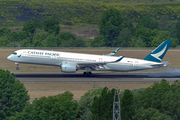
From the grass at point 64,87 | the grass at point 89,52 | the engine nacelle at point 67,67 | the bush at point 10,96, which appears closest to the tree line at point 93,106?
the bush at point 10,96

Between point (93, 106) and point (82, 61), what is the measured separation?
84.1 feet

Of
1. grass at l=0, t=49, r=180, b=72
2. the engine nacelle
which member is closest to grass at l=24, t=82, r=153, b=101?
the engine nacelle

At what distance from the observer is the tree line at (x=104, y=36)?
125625mm

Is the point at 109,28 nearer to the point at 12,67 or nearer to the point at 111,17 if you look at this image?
the point at 111,17

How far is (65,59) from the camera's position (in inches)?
2117

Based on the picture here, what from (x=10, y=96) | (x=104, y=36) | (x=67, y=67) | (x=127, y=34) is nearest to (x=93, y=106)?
(x=10, y=96)

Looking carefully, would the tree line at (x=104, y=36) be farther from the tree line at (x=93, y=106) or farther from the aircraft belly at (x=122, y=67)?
the tree line at (x=93, y=106)

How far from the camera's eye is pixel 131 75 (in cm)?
5869

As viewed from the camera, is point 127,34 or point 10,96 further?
point 127,34

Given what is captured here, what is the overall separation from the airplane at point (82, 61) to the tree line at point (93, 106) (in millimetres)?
16762

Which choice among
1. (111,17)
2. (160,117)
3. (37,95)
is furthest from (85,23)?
(160,117)

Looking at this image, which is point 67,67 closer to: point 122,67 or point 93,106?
point 122,67

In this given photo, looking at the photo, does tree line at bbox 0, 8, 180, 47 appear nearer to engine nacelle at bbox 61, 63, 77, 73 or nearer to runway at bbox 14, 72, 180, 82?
runway at bbox 14, 72, 180, 82

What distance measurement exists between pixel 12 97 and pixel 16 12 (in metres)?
152
